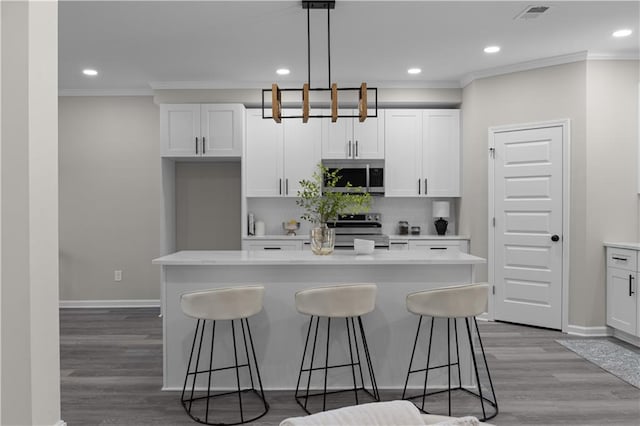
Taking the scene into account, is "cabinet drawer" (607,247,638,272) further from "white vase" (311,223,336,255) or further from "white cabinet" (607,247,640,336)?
"white vase" (311,223,336,255)

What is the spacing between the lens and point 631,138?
4.53 metres

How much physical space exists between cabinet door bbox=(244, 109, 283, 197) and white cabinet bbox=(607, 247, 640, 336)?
3.54 m

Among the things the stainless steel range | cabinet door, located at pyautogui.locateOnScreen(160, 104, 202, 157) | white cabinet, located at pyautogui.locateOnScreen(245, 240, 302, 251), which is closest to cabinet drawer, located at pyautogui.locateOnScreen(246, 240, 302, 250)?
white cabinet, located at pyautogui.locateOnScreen(245, 240, 302, 251)

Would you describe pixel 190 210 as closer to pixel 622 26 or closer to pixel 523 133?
pixel 523 133

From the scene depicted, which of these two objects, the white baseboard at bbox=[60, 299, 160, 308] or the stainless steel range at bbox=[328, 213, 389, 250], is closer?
the stainless steel range at bbox=[328, 213, 389, 250]

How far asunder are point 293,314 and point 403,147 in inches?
122

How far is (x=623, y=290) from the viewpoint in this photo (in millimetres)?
4266

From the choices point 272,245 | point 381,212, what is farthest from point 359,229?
point 272,245

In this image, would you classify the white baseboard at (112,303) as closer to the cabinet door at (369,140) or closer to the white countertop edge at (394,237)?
the white countertop edge at (394,237)

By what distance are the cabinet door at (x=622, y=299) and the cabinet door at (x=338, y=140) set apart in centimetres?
299

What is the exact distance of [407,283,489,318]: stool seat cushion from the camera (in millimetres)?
2793

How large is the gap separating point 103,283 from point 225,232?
164 cm

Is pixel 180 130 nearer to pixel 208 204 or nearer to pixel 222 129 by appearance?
pixel 222 129

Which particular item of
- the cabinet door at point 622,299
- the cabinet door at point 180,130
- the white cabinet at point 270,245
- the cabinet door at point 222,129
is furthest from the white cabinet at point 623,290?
the cabinet door at point 180,130
